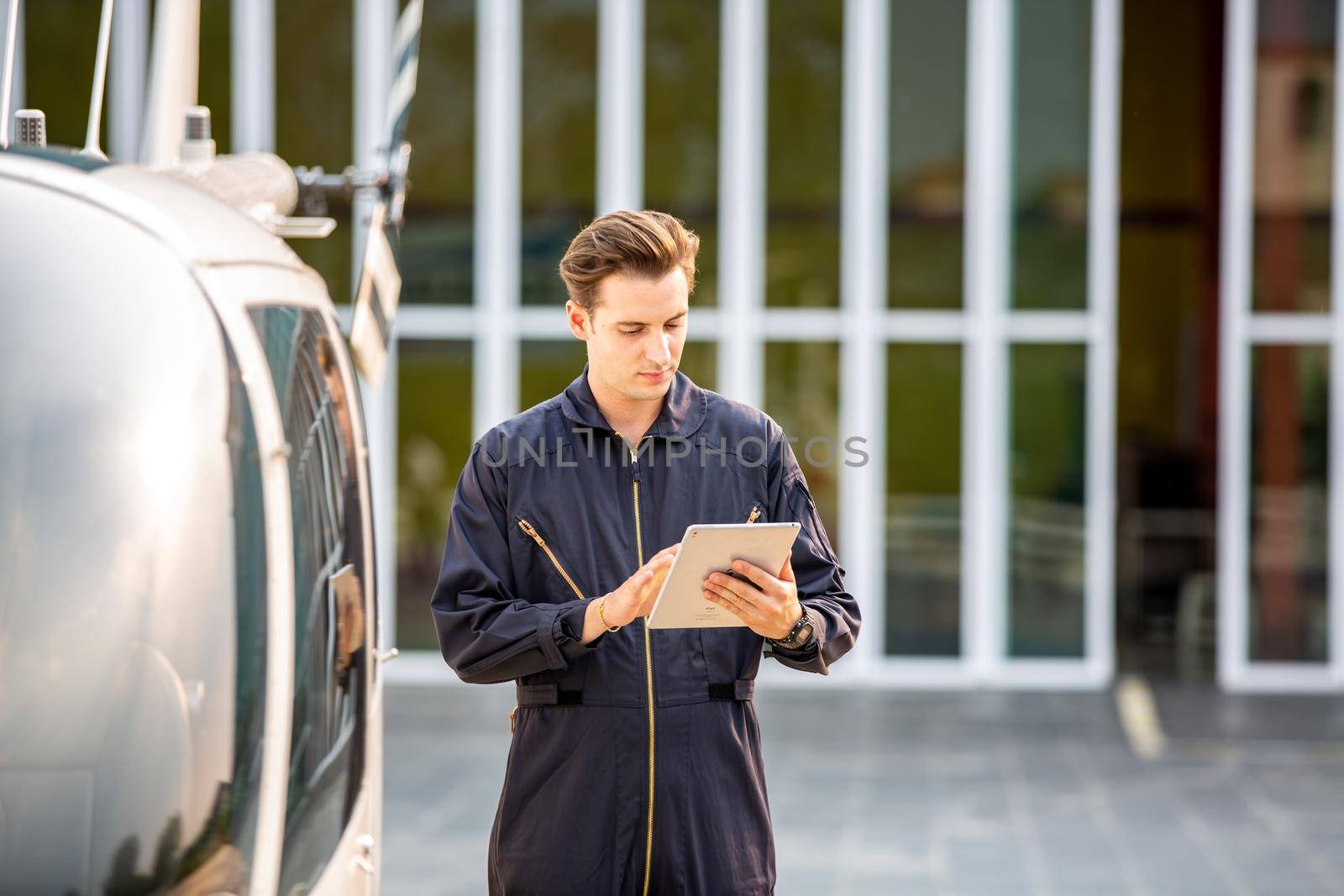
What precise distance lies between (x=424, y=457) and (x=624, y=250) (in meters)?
8.59

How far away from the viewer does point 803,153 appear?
424 inches

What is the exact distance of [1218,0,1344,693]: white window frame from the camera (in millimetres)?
10562

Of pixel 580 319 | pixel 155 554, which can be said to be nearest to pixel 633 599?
pixel 580 319

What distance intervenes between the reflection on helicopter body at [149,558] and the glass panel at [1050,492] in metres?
8.60

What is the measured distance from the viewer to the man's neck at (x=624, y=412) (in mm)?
2779

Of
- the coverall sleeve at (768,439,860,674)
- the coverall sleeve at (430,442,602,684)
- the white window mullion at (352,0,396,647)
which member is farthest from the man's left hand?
the white window mullion at (352,0,396,647)

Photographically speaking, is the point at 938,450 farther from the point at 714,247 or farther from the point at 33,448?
the point at 33,448

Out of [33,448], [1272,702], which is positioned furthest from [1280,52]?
[33,448]

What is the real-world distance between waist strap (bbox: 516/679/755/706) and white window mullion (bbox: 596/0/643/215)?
8231mm

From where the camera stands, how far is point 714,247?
10.9m

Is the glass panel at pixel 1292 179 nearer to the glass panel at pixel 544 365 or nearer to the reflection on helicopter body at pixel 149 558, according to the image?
the glass panel at pixel 544 365

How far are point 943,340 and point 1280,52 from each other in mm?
2833

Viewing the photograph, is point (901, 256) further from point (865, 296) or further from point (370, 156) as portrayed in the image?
point (370, 156)

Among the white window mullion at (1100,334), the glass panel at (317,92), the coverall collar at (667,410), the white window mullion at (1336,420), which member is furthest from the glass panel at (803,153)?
the coverall collar at (667,410)
